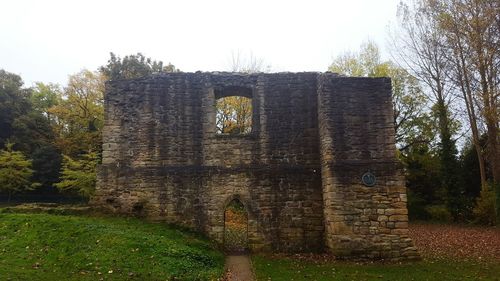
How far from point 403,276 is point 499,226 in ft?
49.5

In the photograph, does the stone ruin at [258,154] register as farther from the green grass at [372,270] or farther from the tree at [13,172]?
the tree at [13,172]

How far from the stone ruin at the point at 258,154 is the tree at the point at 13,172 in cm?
1646

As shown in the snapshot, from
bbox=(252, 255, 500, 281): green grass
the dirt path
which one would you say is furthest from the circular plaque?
the dirt path

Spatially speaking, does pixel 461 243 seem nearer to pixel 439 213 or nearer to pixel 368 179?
pixel 368 179

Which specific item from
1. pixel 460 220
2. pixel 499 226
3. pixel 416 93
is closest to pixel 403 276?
pixel 499 226

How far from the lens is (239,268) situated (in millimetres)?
11219

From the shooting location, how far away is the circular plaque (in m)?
12.4

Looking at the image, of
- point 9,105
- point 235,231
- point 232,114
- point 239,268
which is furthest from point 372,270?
point 9,105

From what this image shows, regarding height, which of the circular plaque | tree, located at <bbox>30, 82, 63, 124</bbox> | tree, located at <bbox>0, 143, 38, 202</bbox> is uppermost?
tree, located at <bbox>30, 82, 63, 124</bbox>

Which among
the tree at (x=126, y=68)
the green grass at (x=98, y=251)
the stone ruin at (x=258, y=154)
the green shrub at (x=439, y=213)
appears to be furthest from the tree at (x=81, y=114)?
the green shrub at (x=439, y=213)

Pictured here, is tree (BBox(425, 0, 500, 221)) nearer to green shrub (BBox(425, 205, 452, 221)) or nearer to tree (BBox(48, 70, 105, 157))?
green shrub (BBox(425, 205, 452, 221))

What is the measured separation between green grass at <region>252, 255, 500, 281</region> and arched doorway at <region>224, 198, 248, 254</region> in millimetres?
2278

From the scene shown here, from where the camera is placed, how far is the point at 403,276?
32.7 ft

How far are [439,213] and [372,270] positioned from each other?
1824 cm
